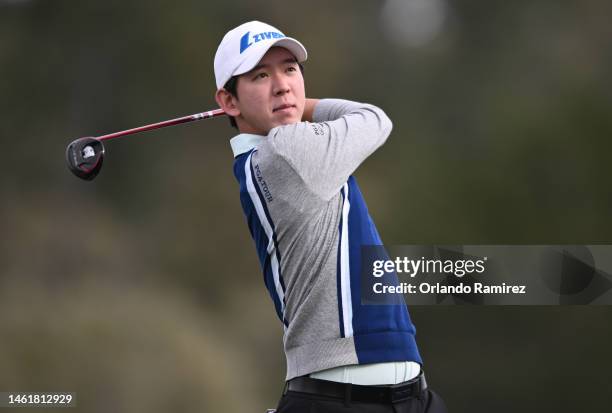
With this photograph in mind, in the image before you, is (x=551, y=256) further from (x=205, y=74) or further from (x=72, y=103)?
(x=72, y=103)

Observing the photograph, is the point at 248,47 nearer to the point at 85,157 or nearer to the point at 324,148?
the point at 324,148

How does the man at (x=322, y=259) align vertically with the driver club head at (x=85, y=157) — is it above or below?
below

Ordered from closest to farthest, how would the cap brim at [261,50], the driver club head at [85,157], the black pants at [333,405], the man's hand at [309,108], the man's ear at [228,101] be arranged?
the black pants at [333,405] < the cap brim at [261,50] < the man's ear at [228,101] < the man's hand at [309,108] < the driver club head at [85,157]

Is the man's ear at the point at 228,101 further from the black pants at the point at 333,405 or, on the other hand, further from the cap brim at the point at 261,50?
the black pants at the point at 333,405

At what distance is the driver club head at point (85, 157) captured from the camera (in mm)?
2430

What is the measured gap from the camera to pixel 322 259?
5.49ft

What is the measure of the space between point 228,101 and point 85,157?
73 centimetres

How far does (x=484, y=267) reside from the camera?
340 centimetres

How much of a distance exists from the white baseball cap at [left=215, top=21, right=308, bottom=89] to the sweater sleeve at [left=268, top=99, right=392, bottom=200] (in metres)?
0.17

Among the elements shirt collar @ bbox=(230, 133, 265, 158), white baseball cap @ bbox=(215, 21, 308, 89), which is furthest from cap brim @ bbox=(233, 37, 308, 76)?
shirt collar @ bbox=(230, 133, 265, 158)

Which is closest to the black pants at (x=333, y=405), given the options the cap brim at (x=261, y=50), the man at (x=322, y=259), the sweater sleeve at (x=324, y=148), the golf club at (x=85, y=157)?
the man at (x=322, y=259)

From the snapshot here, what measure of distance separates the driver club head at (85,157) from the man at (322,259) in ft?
2.56

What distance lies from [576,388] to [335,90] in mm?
2621

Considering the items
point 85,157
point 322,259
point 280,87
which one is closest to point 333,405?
point 322,259
